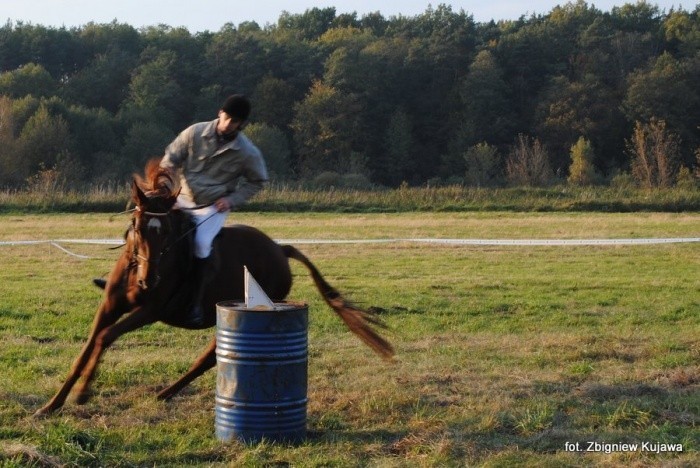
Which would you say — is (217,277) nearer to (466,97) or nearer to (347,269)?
(347,269)

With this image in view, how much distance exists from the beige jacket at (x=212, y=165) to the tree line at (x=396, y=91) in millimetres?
58639

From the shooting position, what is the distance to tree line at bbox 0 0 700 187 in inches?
2854

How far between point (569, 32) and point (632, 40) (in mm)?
5874

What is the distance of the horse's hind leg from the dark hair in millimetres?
1772

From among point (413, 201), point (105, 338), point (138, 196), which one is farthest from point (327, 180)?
point (138, 196)

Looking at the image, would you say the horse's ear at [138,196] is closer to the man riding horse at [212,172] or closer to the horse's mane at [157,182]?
the horse's mane at [157,182]

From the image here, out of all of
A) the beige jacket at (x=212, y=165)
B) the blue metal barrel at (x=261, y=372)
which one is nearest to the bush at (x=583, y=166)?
the beige jacket at (x=212, y=165)

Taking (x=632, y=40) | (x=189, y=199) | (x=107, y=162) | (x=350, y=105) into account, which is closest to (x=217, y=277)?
(x=189, y=199)

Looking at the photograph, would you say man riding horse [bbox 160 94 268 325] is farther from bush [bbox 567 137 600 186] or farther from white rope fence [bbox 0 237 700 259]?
bush [bbox 567 137 600 186]

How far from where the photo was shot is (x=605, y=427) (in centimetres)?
664

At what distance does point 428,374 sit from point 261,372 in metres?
2.63

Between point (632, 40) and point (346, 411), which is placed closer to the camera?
point (346, 411)

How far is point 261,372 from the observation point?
6.21 meters

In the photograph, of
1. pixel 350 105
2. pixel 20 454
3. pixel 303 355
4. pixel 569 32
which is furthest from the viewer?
pixel 569 32
